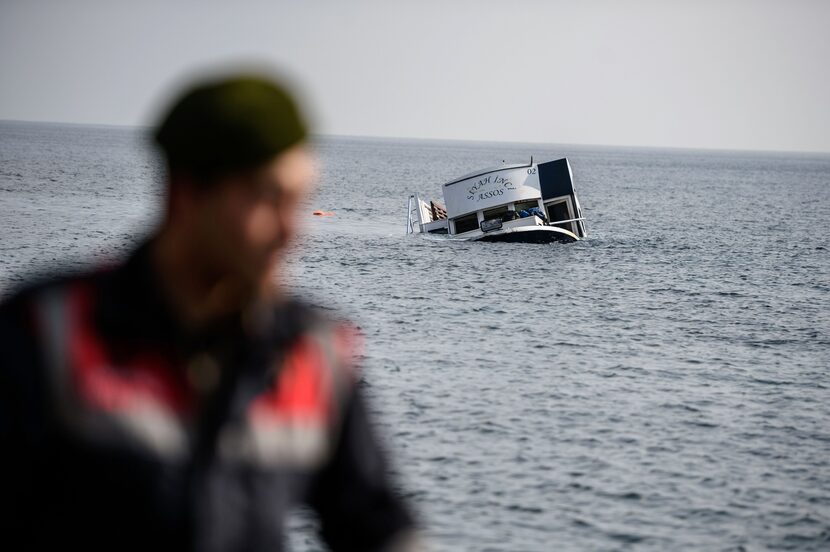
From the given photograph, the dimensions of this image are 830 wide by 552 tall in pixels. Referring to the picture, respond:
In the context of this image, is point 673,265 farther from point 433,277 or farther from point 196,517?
point 196,517

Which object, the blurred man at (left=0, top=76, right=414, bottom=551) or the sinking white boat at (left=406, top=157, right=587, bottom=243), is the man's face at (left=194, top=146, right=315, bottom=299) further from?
the sinking white boat at (left=406, top=157, right=587, bottom=243)

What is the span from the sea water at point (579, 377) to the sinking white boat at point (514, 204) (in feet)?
3.41

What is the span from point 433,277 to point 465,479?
21.7 m

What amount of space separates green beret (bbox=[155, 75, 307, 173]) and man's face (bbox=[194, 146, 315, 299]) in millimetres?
38

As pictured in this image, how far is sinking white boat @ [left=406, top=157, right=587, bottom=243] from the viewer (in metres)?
42.4

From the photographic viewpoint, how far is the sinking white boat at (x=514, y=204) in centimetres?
4244

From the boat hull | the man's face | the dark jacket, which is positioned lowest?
the boat hull

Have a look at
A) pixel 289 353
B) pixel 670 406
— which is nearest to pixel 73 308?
pixel 289 353

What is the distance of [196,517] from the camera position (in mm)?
1767

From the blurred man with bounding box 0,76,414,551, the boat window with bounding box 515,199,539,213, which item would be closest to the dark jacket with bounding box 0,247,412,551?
the blurred man with bounding box 0,76,414,551

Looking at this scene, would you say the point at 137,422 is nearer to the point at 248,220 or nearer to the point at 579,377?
the point at 248,220

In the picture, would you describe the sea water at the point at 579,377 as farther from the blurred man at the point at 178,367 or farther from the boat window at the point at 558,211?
the boat window at the point at 558,211

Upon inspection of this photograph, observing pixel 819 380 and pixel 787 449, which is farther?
pixel 819 380

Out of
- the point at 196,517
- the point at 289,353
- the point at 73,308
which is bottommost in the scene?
the point at 196,517
